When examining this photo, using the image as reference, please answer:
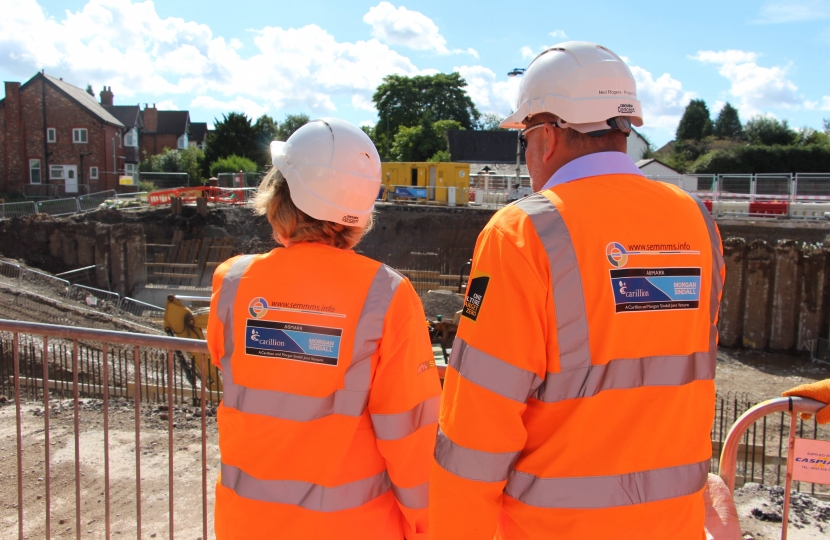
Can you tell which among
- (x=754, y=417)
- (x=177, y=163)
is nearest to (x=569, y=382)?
(x=754, y=417)

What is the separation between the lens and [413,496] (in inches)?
72.5

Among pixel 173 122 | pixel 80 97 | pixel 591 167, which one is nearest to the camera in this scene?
pixel 591 167

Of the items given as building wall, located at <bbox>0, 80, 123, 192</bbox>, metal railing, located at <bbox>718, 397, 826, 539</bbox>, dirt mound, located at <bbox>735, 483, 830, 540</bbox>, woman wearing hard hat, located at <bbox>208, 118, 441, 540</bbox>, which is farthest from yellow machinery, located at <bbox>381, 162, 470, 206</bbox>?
woman wearing hard hat, located at <bbox>208, 118, 441, 540</bbox>

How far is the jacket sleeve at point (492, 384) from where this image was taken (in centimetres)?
145

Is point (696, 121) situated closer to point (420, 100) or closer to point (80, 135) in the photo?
point (420, 100)

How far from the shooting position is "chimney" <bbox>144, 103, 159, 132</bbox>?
208 feet

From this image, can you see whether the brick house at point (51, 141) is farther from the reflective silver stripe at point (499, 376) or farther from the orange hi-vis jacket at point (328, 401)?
the reflective silver stripe at point (499, 376)

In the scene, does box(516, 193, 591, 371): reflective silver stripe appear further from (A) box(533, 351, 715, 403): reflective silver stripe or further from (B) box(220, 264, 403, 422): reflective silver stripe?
(B) box(220, 264, 403, 422): reflective silver stripe

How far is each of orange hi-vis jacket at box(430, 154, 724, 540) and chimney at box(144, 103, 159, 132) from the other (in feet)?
227

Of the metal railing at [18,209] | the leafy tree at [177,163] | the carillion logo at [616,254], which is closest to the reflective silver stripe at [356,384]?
the carillion logo at [616,254]

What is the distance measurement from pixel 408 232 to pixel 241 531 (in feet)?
106

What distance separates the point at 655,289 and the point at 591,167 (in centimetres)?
36

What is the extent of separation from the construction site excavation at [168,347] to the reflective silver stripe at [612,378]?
2.01 meters

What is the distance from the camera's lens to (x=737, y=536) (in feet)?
6.42
